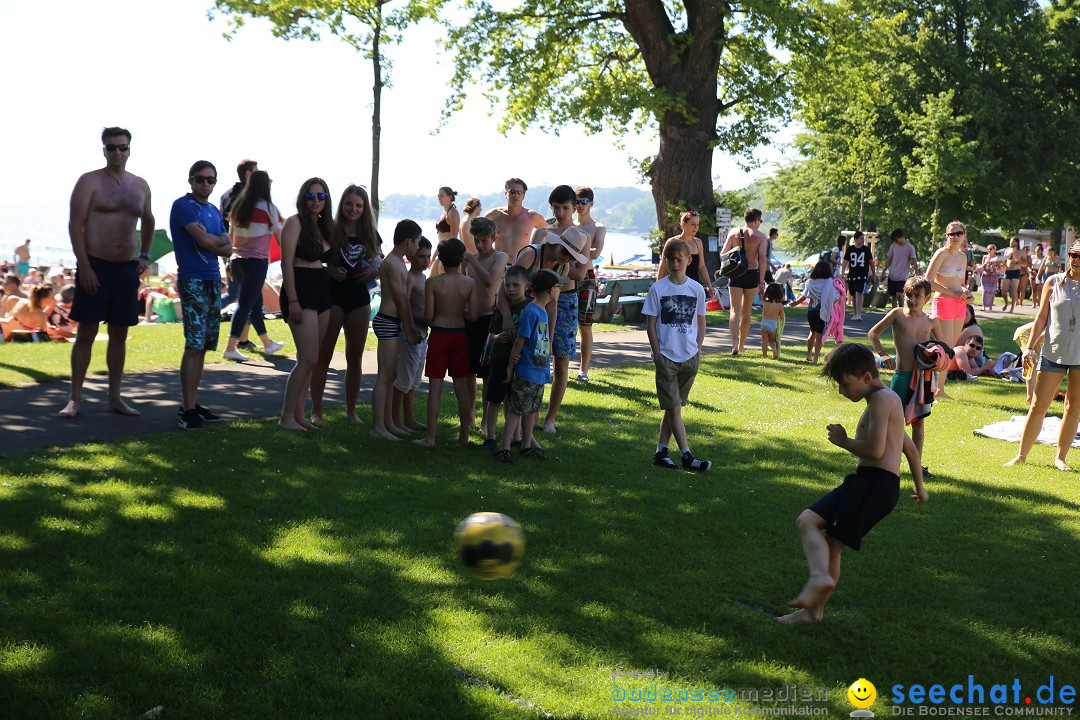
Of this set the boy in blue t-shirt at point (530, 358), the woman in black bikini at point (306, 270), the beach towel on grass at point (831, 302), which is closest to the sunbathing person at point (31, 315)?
the woman in black bikini at point (306, 270)

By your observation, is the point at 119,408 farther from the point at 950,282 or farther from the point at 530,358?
the point at 950,282

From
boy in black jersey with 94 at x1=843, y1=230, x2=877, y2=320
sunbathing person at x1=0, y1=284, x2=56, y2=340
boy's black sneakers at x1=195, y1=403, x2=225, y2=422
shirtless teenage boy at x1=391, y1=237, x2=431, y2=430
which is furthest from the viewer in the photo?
boy in black jersey with 94 at x1=843, y1=230, x2=877, y2=320

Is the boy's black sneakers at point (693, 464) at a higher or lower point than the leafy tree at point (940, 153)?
Result: lower

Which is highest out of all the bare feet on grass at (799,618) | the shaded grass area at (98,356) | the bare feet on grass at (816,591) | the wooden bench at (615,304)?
the wooden bench at (615,304)

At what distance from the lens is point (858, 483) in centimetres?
502

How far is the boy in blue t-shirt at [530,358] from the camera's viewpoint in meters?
7.60

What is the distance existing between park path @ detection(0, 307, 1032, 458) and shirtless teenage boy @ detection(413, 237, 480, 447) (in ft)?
6.02

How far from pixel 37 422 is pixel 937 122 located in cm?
3252

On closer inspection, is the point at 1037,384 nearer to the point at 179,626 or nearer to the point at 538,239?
the point at 538,239

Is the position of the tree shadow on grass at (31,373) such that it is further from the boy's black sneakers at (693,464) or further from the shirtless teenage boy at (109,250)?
the boy's black sneakers at (693,464)

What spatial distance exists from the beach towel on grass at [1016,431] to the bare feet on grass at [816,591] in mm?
6025

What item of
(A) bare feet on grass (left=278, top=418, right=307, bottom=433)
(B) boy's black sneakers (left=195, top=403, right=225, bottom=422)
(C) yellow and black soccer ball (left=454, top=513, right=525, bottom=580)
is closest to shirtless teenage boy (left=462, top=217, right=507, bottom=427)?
(A) bare feet on grass (left=278, top=418, right=307, bottom=433)

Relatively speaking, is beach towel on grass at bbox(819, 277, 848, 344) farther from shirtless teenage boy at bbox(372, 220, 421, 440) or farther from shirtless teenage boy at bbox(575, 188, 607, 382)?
shirtless teenage boy at bbox(372, 220, 421, 440)

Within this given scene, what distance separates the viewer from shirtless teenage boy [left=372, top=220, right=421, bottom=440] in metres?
7.98
